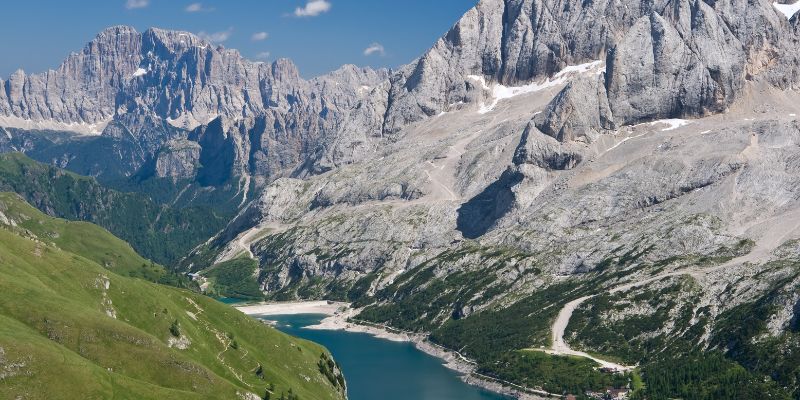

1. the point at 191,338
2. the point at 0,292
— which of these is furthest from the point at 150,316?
the point at 0,292

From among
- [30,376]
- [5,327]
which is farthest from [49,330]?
[30,376]

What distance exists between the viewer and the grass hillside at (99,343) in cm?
13850

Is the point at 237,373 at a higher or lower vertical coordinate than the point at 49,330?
lower

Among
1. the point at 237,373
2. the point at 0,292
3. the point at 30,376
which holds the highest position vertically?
the point at 0,292

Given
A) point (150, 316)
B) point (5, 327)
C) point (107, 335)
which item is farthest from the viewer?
point (150, 316)

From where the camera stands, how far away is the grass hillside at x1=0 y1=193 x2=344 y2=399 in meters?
138

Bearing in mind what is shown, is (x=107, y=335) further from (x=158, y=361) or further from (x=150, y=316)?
(x=150, y=316)

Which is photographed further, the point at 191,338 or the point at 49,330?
the point at 191,338

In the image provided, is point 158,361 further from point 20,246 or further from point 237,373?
point 20,246

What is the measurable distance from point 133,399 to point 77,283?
50.1m

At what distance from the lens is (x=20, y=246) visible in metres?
190

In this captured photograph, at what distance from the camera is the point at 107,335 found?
521ft

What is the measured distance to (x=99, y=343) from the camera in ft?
514

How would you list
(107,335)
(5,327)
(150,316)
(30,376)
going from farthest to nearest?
1. (150,316)
2. (107,335)
3. (5,327)
4. (30,376)
